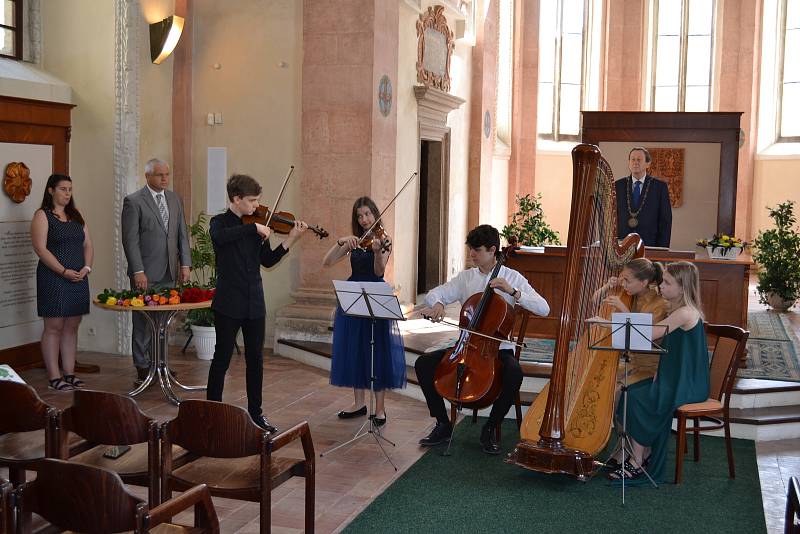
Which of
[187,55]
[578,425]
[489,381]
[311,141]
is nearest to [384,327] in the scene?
[489,381]

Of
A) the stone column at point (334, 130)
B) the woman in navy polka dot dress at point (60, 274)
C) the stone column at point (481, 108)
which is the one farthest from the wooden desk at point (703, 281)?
the stone column at point (481, 108)

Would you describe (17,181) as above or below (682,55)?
below

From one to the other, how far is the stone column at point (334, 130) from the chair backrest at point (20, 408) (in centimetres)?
543

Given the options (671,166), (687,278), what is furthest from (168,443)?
(671,166)

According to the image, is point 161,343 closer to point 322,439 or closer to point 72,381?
point 72,381

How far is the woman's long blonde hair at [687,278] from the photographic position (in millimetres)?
5504

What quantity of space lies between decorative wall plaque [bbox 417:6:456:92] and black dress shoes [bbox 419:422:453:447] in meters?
6.42

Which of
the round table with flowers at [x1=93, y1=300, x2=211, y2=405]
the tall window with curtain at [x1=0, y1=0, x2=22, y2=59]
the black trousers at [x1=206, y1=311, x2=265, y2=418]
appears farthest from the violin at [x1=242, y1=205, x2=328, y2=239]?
the tall window with curtain at [x1=0, y1=0, x2=22, y2=59]

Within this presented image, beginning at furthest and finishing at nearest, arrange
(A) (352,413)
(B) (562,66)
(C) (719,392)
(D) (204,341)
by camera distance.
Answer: (B) (562,66) → (D) (204,341) → (A) (352,413) → (C) (719,392)

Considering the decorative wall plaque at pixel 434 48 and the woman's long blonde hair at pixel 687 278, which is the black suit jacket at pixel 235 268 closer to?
the woman's long blonde hair at pixel 687 278

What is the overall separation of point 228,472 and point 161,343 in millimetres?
3481

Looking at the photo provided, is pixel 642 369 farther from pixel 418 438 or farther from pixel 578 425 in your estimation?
pixel 418 438

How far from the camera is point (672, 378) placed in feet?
18.4

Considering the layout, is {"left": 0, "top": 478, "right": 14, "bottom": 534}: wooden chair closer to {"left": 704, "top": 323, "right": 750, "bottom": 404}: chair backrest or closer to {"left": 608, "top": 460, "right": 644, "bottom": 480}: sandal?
{"left": 608, "top": 460, "right": 644, "bottom": 480}: sandal
